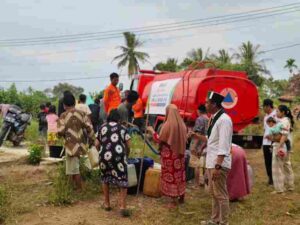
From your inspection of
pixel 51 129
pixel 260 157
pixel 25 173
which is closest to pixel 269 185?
pixel 260 157

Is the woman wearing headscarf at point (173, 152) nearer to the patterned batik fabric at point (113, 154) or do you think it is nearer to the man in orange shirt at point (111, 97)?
Result: the patterned batik fabric at point (113, 154)

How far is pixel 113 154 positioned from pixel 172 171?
43.0 inches

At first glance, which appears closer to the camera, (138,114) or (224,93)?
(224,93)

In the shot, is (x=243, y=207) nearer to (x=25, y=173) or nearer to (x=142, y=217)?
(x=142, y=217)

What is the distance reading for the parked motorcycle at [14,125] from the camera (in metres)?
11.9

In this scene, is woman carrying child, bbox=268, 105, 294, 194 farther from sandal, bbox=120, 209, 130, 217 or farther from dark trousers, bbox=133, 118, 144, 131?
dark trousers, bbox=133, 118, 144, 131

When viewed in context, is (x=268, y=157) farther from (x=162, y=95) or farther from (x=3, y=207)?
(x=3, y=207)

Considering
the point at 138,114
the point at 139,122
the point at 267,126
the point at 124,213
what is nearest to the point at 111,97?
the point at 267,126

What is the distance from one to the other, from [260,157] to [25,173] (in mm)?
6887

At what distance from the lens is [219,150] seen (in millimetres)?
5215

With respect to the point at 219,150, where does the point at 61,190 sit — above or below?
below

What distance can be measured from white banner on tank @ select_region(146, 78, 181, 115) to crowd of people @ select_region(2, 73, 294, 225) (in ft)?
10.5

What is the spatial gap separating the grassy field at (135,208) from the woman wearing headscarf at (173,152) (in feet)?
0.99

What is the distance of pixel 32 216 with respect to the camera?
19.9 feet
